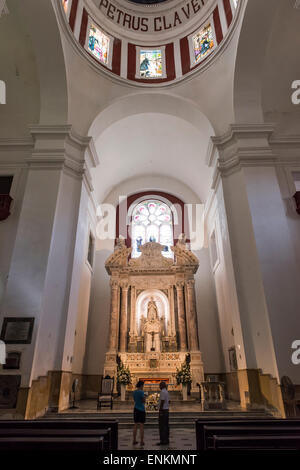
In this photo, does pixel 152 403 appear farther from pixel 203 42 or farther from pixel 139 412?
pixel 203 42

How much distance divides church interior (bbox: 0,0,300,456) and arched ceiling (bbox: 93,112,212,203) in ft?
0.28

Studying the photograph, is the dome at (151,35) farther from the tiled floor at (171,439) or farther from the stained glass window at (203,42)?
the tiled floor at (171,439)

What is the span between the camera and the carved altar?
33.8ft

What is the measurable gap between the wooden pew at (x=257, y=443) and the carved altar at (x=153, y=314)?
27.5ft

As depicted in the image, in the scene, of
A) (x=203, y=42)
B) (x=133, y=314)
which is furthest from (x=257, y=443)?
(x=203, y=42)

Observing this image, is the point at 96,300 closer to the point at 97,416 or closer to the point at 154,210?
the point at 154,210

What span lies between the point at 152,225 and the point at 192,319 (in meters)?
5.42

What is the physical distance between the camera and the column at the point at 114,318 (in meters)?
10.8

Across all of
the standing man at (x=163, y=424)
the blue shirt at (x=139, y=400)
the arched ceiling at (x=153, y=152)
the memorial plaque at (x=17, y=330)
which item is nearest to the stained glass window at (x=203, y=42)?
the arched ceiling at (x=153, y=152)

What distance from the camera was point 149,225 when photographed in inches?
579

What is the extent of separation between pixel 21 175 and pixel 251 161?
7068mm

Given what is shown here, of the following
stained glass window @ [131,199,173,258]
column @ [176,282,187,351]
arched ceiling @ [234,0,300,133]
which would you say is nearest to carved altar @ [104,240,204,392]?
column @ [176,282,187,351]

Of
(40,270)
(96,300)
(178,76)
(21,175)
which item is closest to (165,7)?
(178,76)
